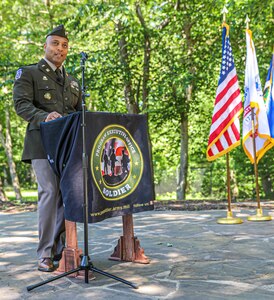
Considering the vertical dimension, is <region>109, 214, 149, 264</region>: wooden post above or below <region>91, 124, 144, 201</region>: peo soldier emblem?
below

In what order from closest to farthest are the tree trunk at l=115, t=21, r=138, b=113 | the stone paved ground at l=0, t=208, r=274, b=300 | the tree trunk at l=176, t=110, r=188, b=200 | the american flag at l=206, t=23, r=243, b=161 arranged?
the stone paved ground at l=0, t=208, r=274, b=300 → the american flag at l=206, t=23, r=243, b=161 → the tree trunk at l=115, t=21, r=138, b=113 → the tree trunk at l=176, t=110, r=188, b=200

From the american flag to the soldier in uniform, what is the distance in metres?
3.77

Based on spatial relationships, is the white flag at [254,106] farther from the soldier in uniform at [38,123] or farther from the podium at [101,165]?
the soldier in uniform at [38,123]

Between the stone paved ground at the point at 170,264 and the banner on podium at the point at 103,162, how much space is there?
0.57m

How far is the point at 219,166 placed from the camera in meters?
24.4

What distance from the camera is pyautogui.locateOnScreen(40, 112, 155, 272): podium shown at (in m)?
3.70

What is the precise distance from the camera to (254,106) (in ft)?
24.8

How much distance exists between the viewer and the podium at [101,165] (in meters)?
3.70

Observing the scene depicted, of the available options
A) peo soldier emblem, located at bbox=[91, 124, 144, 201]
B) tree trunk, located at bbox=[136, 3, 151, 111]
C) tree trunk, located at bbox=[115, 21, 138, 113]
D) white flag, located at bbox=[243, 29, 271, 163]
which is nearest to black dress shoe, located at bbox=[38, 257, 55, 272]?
peo soldier emblem, located at bbox=[91, 124, 144, 201]

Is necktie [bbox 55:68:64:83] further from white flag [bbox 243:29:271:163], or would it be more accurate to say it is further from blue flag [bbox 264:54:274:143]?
blue flag [bbox 264:54:274:143]

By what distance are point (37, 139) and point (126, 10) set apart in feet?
18.8

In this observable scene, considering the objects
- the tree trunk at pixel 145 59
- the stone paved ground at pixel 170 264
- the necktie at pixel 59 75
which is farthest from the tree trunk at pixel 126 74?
the necktie at pixel 59 75

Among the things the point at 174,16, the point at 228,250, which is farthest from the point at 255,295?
the point at 174,16

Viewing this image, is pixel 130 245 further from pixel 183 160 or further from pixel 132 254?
pixel 183 160
